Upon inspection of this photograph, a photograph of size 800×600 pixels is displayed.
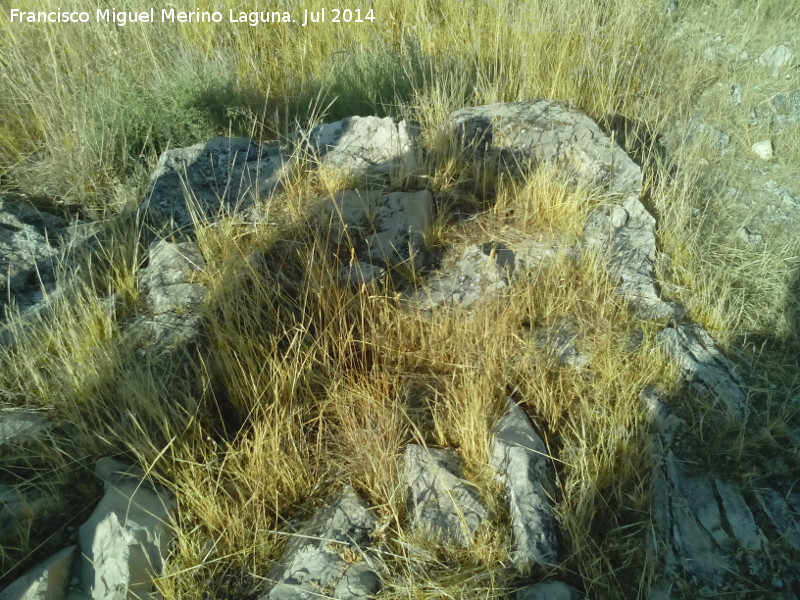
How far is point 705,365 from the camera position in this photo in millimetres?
2709

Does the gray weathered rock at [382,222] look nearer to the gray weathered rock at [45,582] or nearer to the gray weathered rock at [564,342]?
the gray weathered rock at [564,342]

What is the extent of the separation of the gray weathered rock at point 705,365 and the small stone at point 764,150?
1.98 m

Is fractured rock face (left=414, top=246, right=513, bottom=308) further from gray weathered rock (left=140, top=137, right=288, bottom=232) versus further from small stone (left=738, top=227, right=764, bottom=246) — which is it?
small stone (left=738, top=227, right=764, bottom=246)

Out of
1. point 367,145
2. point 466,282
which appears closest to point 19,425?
point 466,282

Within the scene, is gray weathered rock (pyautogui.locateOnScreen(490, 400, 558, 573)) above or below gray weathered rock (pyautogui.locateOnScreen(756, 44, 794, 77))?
below

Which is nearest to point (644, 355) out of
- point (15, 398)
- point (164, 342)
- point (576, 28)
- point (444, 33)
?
point (164, 342)

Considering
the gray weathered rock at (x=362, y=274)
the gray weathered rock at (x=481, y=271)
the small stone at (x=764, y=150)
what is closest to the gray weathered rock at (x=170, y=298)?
the gray weathered rock at (x=362, y=274)

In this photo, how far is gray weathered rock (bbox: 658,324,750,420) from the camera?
2.58 metres

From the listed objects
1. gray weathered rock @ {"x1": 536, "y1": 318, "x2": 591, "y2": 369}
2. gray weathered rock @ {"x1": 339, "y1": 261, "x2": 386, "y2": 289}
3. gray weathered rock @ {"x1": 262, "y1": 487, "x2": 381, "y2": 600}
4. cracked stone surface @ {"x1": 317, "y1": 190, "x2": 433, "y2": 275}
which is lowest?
gray weathered rock @ {"x1": 262, "y1": 487, "x2": 381, "y2": 600}

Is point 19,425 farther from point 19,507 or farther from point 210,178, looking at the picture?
point 210,178

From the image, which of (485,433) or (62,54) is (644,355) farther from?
(62,54)

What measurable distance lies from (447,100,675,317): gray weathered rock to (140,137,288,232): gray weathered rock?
46.2 inches

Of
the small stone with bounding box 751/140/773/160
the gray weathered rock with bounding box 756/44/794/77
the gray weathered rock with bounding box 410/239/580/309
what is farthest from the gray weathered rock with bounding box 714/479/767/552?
the gray weathered rock with bounding box 756/44/794/77

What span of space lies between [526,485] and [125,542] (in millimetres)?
1397
